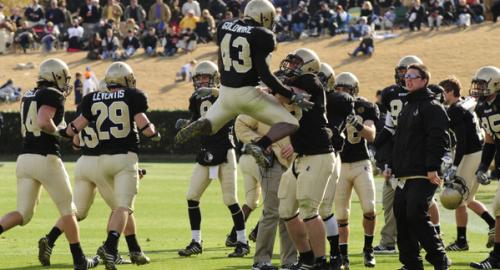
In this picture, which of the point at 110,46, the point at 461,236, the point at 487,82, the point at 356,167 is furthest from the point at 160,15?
the point at 487,82

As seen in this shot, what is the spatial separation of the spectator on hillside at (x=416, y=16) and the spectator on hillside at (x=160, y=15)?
8.75m

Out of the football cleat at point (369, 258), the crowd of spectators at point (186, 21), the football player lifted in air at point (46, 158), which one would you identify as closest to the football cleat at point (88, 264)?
the football player lifted in air at point (46, 158)

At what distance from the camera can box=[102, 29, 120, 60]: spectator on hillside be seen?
130 feet

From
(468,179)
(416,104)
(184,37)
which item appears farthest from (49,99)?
(184,37)

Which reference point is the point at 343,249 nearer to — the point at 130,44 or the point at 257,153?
the point at 257,153

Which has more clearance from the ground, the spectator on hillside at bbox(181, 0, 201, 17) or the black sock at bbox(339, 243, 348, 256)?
the spectator on hillside at bbox(181, 0, 201, 17)

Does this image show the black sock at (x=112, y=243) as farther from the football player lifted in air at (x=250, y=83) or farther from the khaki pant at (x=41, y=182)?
the football player lifted in air at (x=250, y=83)

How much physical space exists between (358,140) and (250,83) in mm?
2555

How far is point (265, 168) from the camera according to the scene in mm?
10703

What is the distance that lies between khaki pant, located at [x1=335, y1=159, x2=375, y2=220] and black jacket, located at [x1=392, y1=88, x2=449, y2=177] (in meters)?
1.94

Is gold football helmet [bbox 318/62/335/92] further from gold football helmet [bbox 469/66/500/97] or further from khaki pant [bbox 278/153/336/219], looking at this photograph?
gold football helmet [bbox 469/66/500/97]

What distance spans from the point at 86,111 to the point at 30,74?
98.4 ft

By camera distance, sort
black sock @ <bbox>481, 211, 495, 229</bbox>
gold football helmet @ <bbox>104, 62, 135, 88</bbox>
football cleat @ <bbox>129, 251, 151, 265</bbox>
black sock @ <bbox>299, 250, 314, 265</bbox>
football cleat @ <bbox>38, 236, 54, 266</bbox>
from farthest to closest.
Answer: black sock @ <bbox>481, 211, 495, 229</bbox> < football cleat @ <bbox>38, 236, 54, 266</bbox> < football cleat @ <bbox>129, 251, 151, 265</bbox> < gold football helmet @ <bbox>104, 62, 135, 88</bbox> < black sock @ <bbox>299, 250, 314, 265</bbox>

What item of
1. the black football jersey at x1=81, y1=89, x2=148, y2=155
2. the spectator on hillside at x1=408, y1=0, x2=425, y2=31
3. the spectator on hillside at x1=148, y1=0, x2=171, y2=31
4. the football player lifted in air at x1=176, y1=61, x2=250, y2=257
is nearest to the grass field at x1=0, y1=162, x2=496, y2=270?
the football player lifted in air at x1=176, y1=61, x2=250, y2=257
